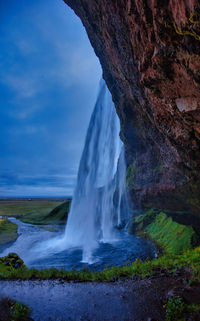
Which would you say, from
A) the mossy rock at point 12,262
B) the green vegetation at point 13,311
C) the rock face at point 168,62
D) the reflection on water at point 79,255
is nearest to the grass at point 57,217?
the reflection on water at point 79,255

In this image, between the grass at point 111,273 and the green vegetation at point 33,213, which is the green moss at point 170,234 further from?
the green vegetation at point 33,213

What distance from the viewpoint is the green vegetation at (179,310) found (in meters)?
4.89

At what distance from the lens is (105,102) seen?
32.4 m

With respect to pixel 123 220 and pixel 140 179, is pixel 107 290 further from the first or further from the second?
pixel 123 220

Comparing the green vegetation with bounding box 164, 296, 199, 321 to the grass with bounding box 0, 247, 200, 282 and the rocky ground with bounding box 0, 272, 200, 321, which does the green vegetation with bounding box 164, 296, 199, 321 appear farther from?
the grass with bounding box 0, 247, 200, 282

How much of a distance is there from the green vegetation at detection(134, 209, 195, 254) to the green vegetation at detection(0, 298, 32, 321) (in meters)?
11.3

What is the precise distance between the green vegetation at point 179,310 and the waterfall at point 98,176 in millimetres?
23237

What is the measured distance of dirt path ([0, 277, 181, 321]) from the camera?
5508mm

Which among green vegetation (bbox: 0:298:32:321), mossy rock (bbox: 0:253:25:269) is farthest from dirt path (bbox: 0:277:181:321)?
mossy rock (bbox: 0:253:25:269)

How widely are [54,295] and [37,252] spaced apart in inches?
490

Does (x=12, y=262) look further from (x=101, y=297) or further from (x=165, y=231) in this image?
(x=165, y=231)

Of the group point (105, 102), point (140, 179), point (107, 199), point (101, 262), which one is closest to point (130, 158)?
point (140, 179)

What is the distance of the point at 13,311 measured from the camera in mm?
5844

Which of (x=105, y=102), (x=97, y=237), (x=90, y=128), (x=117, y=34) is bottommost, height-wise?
(x=97, y=237)
